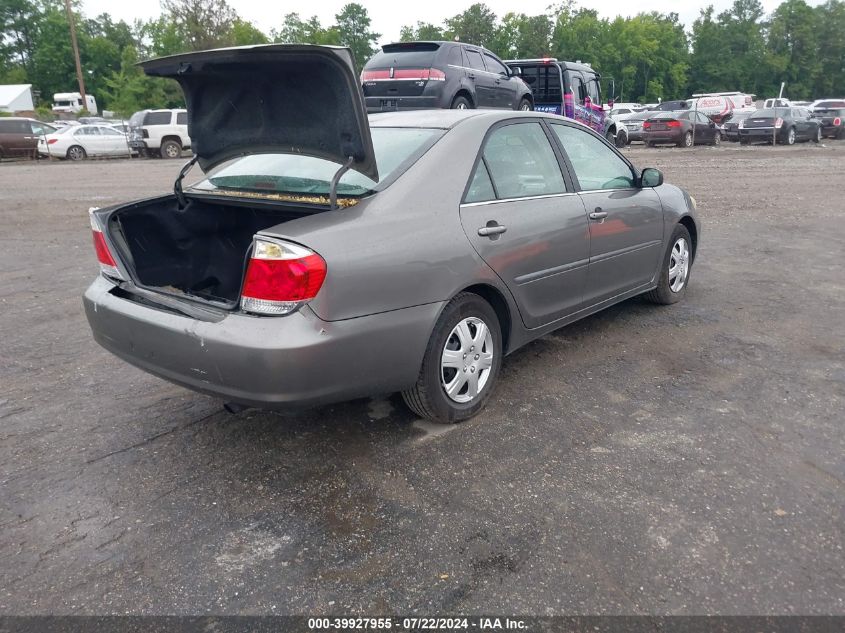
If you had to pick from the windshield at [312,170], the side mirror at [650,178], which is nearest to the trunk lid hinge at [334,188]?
the windshield at [312,170]

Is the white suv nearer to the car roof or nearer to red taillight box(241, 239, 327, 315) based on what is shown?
the car roof

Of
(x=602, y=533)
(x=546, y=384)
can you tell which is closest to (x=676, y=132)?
(x=546, y=384)

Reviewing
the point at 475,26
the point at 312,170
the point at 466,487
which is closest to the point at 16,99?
the point at 475,26

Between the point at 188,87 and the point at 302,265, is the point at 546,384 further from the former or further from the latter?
the point at 188,87

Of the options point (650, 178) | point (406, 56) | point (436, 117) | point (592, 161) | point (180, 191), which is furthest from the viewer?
point (406, 56)

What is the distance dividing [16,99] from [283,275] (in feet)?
211

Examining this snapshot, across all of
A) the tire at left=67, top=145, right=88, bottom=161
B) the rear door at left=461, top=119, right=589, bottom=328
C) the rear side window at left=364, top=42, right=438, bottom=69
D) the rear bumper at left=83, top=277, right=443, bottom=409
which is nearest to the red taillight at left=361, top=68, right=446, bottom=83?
the rear side window at left=364, top=42, right=438, bottom=69

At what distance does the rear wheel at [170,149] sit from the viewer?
83.8 feet

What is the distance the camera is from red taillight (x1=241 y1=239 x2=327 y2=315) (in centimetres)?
284

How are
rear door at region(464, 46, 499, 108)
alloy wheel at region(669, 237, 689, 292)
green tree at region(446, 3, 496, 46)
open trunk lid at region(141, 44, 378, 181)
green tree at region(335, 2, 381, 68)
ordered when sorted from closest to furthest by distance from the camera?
1. open trunk lid at region(141, 44, 378, 181)
2. alloy wheel at region(669, 237, 689, 292)
3. rear door at region(464, 46, 499, 108)
4. green tree at region(446, 3, 496, 46)
5. green tree at region(335, 2, 381, 68)

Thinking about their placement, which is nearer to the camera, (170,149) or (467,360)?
(467,360)

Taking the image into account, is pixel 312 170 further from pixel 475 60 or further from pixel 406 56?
pixel 475 60

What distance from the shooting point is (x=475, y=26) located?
7919 centimetres

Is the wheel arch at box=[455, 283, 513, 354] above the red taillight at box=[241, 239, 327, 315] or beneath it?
beneath
